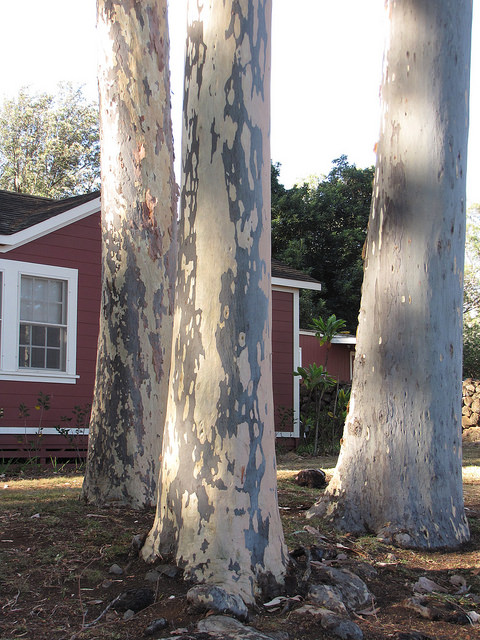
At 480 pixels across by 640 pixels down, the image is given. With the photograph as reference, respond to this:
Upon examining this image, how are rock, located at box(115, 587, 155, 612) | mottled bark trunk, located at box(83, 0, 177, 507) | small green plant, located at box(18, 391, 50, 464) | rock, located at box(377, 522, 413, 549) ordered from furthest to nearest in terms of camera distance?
small green plant, located at box(18, 391, 50, 464)
mottled bark trunk, located at box(83, 0, 177, 507)
rock, located at box(377, 522, 413, 549)
rock, located at box(115, 587, 155, 612)

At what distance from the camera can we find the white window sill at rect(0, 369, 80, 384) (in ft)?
32.9

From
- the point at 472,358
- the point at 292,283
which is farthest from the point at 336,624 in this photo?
the point at 472,358

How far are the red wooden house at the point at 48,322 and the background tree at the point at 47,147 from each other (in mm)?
24590

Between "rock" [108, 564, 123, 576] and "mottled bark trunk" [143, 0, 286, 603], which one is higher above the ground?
"mottled bark trunk" [143, 0, 286, 603]

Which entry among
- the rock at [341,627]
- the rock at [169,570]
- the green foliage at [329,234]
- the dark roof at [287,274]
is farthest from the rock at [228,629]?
the green foliage at [329,234]

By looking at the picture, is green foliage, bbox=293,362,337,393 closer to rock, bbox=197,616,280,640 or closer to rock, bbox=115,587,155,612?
rock, bbox=115,587,155,612

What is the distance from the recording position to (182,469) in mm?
3301

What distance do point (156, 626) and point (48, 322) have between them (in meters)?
8.46

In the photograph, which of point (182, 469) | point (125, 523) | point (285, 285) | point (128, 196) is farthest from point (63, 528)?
point (285, 285)

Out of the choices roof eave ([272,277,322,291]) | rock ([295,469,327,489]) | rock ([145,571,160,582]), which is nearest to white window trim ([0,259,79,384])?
roof eave ([272,277,322,291])

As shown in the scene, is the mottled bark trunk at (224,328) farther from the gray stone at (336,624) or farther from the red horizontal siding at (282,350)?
the red horizontal siding at (282,350)

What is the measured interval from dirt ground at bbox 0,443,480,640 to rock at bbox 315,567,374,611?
2.8 inches

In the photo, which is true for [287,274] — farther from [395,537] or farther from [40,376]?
[395,537]

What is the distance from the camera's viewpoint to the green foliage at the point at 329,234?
89.2ft
